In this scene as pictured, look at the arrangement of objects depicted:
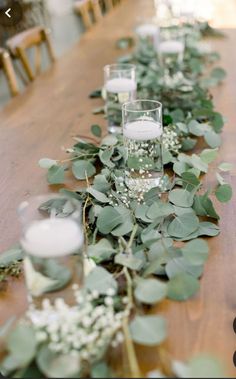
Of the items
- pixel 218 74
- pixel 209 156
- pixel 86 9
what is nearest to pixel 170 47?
pixel 218 74

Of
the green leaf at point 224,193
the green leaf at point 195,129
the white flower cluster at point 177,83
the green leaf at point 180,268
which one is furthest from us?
the white flower cluster at point 177,83

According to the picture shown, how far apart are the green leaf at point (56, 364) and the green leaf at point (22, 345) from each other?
14 mm

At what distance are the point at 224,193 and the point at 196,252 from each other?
280 millimetres

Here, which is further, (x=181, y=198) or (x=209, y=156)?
(x=209, y=156)

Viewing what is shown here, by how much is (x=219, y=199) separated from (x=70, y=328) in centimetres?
53

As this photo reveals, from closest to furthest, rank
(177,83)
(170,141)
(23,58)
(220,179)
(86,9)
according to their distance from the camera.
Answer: (220,179), (170,141), (177,83), (23,58), (86,9)

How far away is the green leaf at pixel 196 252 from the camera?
854 millimetres

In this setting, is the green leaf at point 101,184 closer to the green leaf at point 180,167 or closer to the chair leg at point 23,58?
the green leaf at point 180,167

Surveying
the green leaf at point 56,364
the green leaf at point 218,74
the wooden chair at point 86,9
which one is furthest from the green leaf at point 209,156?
the wooden chair at point 86,9

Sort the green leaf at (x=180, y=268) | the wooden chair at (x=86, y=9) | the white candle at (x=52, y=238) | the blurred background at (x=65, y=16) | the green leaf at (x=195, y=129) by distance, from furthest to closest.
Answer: the wooden chair at (x=86, y=9)
the blurred background at (x=65, y=16)
the green leaf at (x=195, y=129)
the green leaf at (x=180, y=268)
the white candle at (x=52, y=238)

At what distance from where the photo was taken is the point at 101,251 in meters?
0.91

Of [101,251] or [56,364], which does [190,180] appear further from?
[56,364]

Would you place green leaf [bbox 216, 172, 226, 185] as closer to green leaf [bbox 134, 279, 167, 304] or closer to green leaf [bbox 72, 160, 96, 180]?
green leaf [bbox 72, 160, 96, 180]

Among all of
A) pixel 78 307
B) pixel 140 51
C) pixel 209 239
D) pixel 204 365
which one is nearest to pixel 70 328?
pixel 78 307
